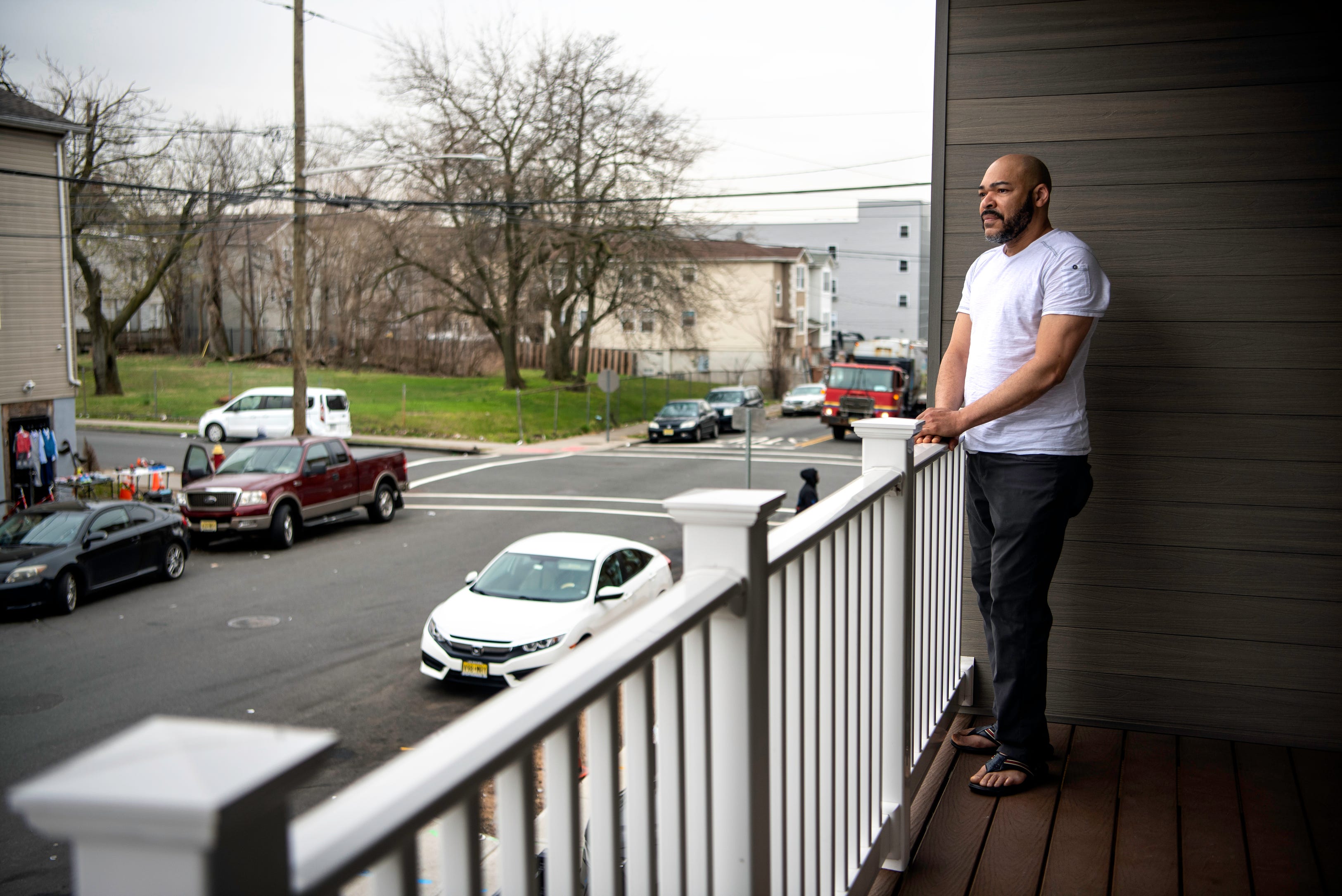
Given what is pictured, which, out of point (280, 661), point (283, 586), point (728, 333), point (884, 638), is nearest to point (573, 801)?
point (884, 638)

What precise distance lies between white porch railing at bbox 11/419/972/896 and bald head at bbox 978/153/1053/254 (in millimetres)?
693

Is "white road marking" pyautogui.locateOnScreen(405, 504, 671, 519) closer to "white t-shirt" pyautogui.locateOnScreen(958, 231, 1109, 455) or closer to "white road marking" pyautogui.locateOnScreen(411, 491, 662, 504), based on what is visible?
"white road marking" pyautogui.locateOnScreen(411, 491, 662, 504)

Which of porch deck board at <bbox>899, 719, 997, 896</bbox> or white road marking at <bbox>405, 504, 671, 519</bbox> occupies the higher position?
porch deck board at <bbox>899, 719, 997, 896</bbox>

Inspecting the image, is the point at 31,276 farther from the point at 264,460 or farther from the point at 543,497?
the point at 543,497

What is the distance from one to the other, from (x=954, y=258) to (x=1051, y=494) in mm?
1182

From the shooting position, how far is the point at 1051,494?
3016 millimetres

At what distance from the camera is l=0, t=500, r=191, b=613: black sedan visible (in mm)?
13109

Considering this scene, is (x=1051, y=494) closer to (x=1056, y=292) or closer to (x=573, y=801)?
(x=1056, y=292)

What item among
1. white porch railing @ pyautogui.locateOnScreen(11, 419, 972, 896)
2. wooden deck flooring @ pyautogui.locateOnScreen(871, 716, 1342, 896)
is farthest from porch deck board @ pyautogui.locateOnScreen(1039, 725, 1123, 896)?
white porch railing @ pyautogui.locateOnScreen(11, 419, 972, 896)

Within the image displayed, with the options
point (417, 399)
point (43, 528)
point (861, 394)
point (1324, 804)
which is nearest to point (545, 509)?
point (43, 528)

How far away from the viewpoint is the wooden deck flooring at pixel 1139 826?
2.62m

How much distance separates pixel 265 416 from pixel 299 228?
11.0m

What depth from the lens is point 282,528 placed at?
17.5 m

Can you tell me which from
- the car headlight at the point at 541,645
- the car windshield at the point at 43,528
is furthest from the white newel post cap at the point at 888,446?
the car windshield at the point at 43,528
